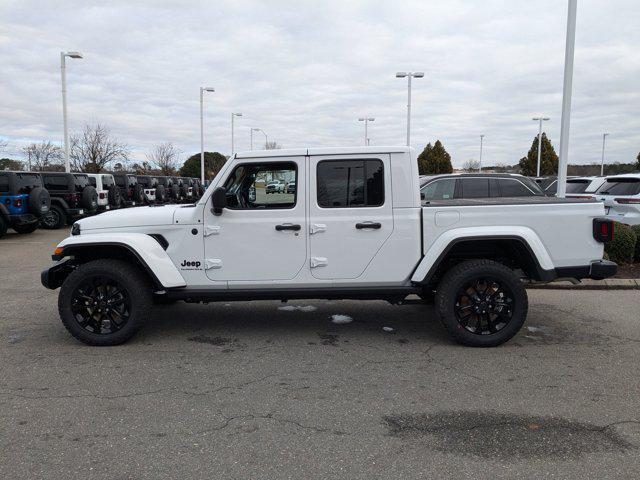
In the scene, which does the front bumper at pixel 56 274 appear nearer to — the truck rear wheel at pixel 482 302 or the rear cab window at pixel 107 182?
the truck rear wheel at pixel 482 302

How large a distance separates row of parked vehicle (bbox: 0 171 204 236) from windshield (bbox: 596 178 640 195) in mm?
14054

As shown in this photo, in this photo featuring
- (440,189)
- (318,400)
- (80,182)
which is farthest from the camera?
(80,182)

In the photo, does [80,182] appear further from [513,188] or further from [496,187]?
[513,188]

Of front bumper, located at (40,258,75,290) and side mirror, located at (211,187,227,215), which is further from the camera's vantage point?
front bumper, located at (40,258,75,290)

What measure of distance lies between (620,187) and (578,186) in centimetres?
222

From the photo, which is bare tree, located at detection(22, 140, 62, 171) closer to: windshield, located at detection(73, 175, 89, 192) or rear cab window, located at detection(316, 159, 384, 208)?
windshield, located at detection(73, 175, 89, 192)

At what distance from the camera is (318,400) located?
13.0 ft

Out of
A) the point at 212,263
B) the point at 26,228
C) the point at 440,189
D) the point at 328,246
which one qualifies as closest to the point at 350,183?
the point at 328,246

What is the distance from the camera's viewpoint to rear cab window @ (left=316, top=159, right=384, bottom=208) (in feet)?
16.8

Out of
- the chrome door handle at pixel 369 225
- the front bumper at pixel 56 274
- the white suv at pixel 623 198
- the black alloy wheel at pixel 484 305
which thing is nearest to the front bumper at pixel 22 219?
the front bumper at pixel 56 274

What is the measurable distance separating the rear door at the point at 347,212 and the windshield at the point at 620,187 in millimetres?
7823

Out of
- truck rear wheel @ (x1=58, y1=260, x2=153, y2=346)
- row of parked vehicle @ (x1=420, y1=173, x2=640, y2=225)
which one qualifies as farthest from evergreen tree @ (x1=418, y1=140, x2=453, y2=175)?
truck rear wheel @ (x1=58, y1=260, x2=153, y2=346)

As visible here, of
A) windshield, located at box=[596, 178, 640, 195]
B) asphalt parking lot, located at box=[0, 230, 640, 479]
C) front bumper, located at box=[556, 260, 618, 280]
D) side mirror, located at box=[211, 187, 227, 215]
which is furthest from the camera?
windshield, located at box=[596, 178, 640, 195]

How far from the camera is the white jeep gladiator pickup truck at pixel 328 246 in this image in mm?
5023
